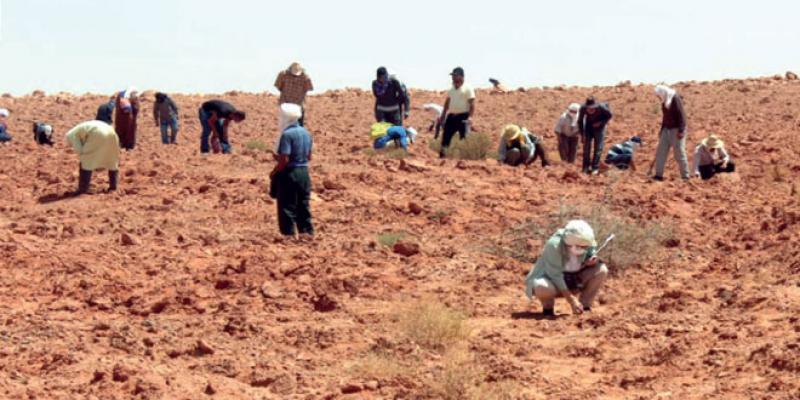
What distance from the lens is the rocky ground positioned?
7762 millimetres

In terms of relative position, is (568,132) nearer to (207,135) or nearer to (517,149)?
(517,149)

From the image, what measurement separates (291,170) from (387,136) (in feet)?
23.7

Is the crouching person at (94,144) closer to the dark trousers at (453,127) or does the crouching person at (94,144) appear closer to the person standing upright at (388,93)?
the person standing upright at (388,93)

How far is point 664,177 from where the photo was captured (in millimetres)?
17656

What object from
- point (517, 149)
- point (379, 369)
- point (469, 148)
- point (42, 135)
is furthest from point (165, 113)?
point (379, 369)

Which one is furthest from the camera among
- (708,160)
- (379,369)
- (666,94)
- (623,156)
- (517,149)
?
(623,156)

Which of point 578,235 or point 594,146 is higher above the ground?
point 594,146

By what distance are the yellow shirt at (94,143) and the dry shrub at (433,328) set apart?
6.72 m

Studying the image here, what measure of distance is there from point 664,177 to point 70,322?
10.3 meters

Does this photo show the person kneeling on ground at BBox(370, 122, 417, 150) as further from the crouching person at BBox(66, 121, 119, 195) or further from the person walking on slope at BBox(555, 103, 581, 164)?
the crouching person at BBox(66, 121, 119, 195)

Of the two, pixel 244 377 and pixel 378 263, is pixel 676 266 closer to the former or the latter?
pixel 378 263

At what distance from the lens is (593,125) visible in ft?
57.0

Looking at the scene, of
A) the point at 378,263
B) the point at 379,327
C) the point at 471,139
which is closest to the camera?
the point at 379,327

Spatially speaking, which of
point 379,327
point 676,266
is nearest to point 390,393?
point 379,327
